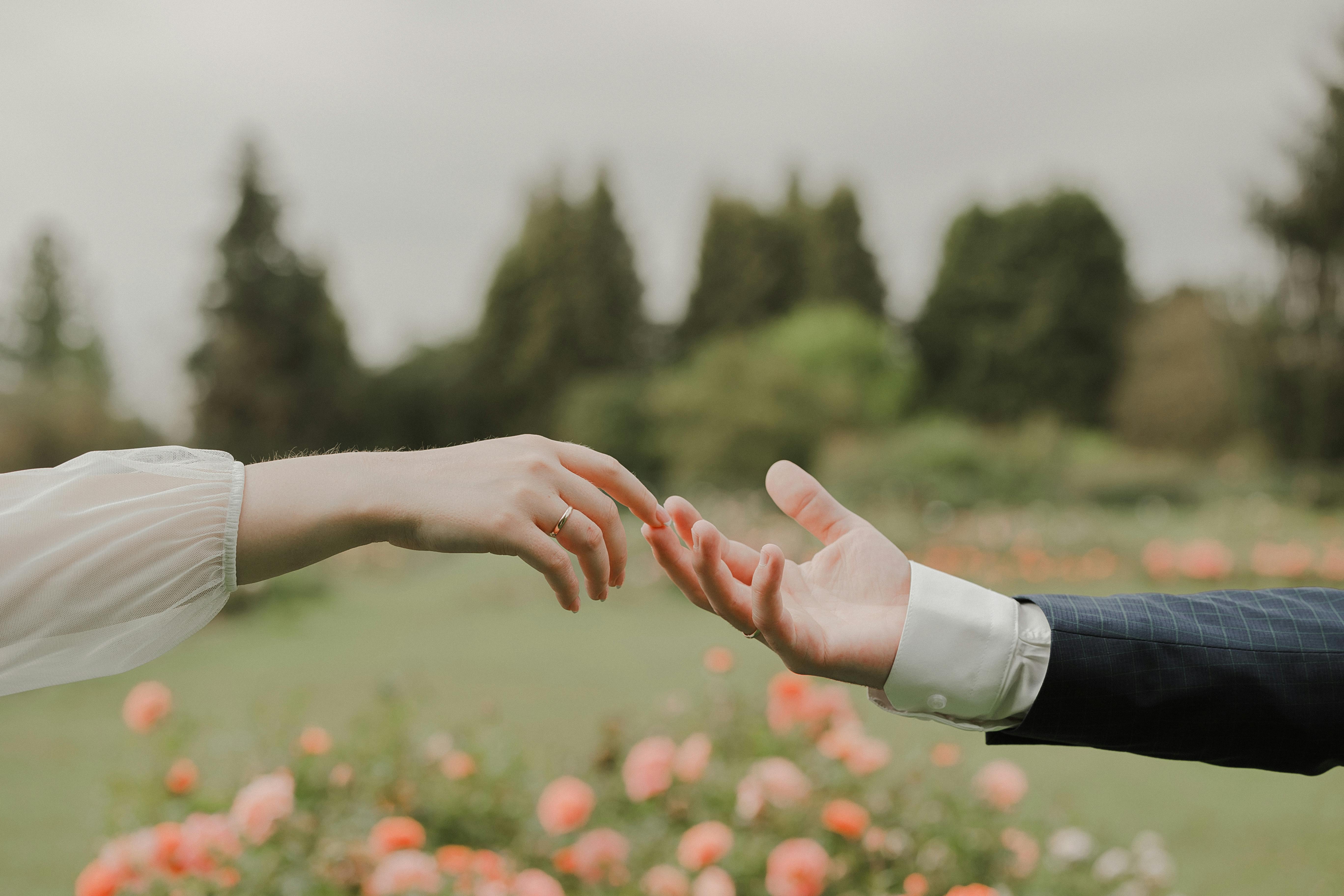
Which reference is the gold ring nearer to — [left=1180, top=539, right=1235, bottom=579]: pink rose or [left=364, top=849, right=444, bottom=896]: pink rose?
[left=364, top=849, right=444, bottom=896]: pink rose

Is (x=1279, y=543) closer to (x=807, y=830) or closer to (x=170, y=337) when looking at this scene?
(x=807, y=830)

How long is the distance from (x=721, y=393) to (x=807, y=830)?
16.1 m

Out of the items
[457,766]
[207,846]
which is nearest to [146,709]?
[207,846]

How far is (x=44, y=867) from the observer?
10.1 ft

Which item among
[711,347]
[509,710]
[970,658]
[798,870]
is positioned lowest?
[711,347]

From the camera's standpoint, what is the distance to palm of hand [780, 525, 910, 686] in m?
1.23

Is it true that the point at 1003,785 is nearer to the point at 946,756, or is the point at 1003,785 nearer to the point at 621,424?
the point at 946,756

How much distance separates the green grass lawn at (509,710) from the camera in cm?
311

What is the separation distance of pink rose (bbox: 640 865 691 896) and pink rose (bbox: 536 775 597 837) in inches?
7.9

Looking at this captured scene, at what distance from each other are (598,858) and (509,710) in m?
2.89

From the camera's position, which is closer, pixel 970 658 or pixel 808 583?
pixel 970 658

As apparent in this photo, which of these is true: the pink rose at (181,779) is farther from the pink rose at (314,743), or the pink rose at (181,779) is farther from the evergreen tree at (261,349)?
the evergreen tree at (261,349)

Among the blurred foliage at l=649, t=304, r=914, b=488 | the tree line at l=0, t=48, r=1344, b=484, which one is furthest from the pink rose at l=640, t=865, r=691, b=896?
the tree line at l=0, t=48, r=1344, b=484

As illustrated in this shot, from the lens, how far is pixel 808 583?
1408 mm
